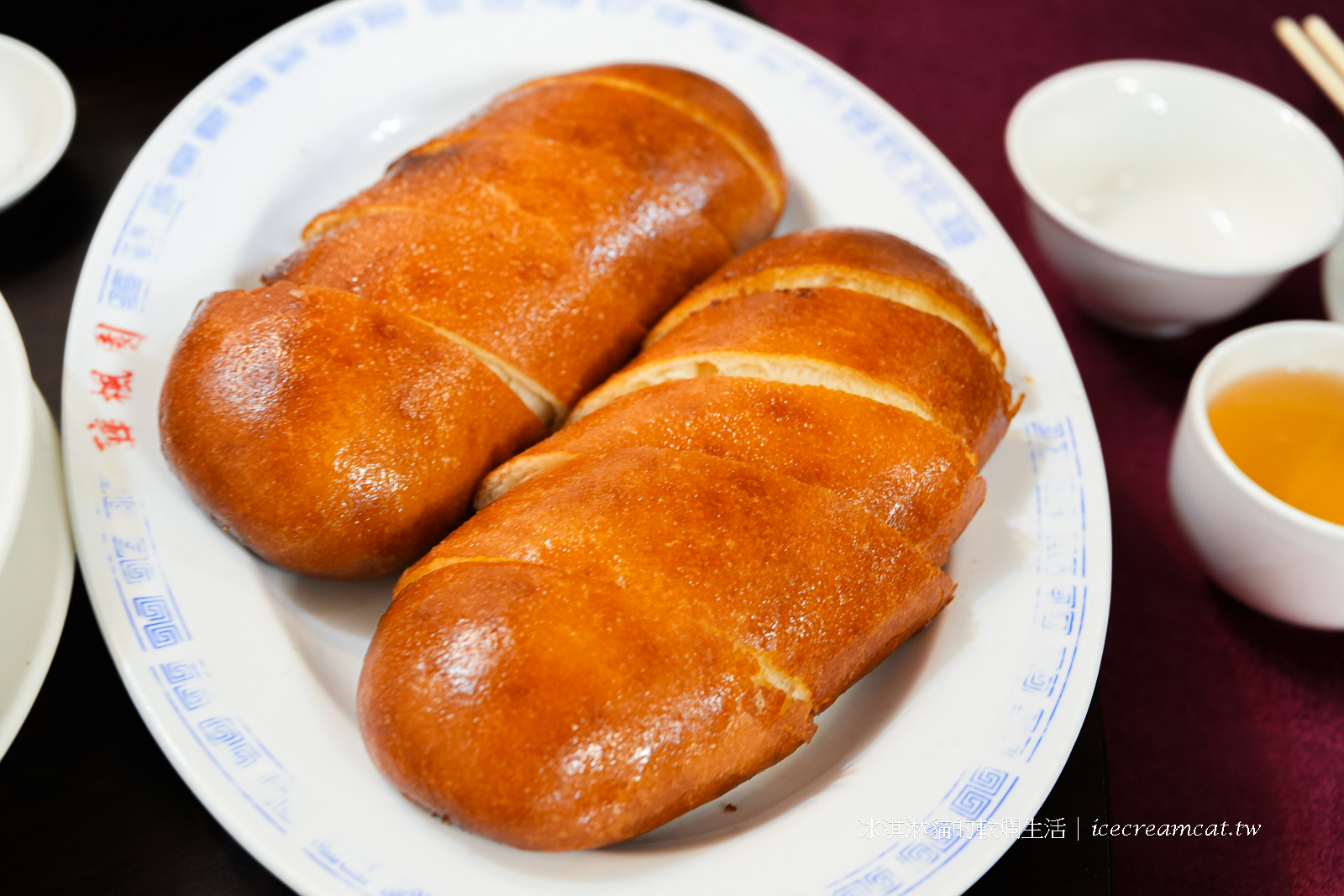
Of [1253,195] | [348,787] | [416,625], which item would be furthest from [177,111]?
[1253,195]

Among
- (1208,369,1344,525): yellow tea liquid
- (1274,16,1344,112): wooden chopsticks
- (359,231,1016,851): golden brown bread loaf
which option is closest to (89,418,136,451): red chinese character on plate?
(359,231,1016,851): golden brown bread loaf

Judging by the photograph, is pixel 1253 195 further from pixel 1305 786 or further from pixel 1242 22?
pixel 1305 786

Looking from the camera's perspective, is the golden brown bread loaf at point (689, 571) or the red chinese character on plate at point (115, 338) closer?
the golden brown bread loaf at point (689, 571)

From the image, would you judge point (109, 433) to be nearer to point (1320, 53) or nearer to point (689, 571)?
point (689, 571)

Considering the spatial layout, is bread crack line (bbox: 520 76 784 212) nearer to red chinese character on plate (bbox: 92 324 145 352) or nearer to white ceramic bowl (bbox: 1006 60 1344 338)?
white ceramic bowl (bbox: 1006 60 1344 338)

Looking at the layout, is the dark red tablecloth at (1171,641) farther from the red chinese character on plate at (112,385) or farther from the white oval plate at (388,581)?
the red chinese character on plate at (112,385)

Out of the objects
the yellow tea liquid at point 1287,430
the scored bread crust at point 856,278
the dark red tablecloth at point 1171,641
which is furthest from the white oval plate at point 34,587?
the yellow tea liquid at point 1287,430
